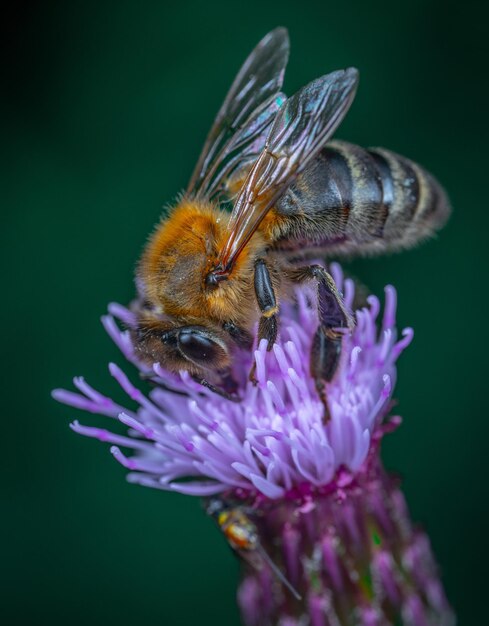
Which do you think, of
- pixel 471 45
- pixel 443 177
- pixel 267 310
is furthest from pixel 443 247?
pixel 267 310

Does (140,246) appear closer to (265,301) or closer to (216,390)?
(216,390)

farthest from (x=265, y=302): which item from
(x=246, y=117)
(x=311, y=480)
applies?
(x=246, y=117)

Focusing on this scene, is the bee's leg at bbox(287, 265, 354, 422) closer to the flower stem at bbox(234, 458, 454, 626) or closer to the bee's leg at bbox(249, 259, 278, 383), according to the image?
the bee's leg at bbox(249, 259, 278, 383)

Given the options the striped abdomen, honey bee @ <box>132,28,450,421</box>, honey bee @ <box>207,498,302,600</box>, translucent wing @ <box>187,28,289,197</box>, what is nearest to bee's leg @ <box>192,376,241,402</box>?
honey bee @ <box>132,28,450,421</box>

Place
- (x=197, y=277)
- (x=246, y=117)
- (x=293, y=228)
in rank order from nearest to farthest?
(x=197, y=277), (x=293, y=228), (x=246, y=117)

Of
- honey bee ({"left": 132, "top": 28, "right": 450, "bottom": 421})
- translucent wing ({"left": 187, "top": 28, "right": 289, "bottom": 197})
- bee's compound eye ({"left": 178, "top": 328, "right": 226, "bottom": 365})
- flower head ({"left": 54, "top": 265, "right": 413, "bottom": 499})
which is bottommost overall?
flower head ({"left": 54, "top": 265, "right": 413, "bottom": 499})

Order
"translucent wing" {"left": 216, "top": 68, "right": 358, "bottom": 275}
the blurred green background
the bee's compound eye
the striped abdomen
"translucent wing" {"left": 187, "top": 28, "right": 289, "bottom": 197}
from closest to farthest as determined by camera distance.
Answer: "translucent wing" {"left": 216, "top": 68, "right": 358, "bottom": 275}
the bee's compound eye
the striped abdomen
"translucent wing" {"left": 187, "top": 28, "right": 289, "bottom": 197}
the blurred green background

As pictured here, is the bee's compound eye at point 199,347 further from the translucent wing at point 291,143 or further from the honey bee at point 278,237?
the translucent wing at point 291,143
